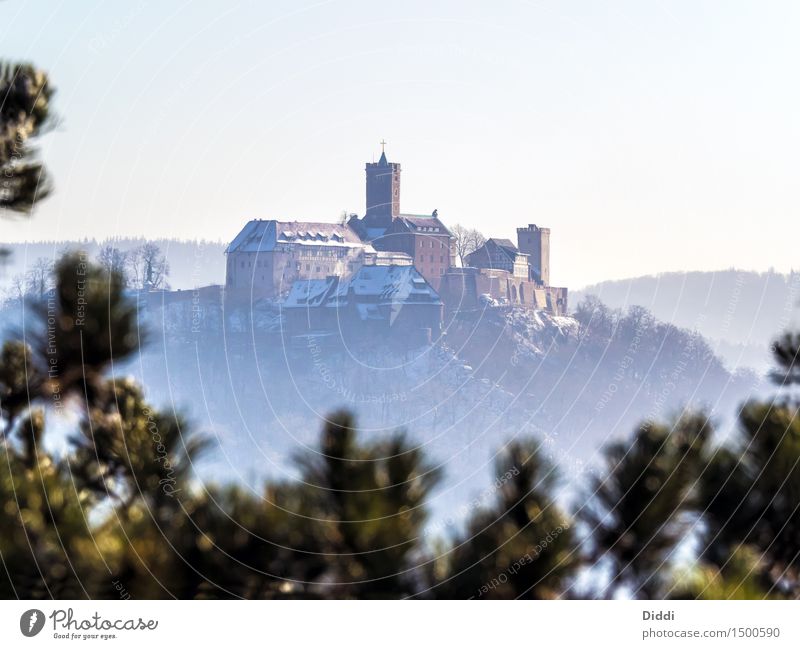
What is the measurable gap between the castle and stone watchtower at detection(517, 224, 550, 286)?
0.10 feet

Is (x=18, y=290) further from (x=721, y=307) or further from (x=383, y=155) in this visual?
(x=383, y=155)

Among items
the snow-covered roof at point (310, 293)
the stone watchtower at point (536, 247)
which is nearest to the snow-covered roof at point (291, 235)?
the snow-covered roof at point (310, 293)

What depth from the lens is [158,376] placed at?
29.8 m

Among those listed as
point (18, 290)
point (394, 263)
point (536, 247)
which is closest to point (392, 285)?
point (394, 263)

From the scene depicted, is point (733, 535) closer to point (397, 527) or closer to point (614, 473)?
point (614, 473)

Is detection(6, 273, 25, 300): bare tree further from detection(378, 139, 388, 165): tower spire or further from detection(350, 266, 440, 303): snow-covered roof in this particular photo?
detection(378, 139, 388, 165): tower spire

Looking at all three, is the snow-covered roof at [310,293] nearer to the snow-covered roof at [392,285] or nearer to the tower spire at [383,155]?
the snow-covered roof at [392,285]

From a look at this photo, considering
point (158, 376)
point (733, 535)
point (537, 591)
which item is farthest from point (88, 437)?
point (158, 376)

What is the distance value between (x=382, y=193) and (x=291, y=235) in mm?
7141

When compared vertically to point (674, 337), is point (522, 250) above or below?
above

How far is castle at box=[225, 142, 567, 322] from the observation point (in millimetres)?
34219

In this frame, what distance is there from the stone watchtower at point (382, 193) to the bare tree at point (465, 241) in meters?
2.62

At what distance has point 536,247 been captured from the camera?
A: 39094mm
